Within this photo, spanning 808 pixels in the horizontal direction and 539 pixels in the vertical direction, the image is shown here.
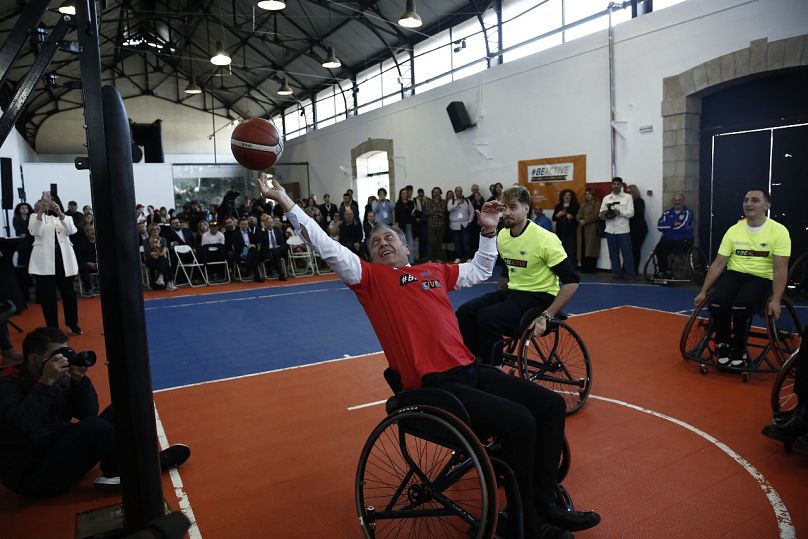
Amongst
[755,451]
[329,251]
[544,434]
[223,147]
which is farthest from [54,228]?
[223,147]

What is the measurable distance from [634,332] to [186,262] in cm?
782

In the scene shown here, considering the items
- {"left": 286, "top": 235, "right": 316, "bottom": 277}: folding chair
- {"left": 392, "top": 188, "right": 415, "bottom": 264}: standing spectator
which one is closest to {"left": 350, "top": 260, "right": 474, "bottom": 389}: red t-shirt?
{"left": 286, "top": 235, "right": 316, "bottom": 277}: folding chair

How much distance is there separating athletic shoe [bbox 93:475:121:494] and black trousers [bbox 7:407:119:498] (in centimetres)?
9

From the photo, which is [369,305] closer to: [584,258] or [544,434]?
[544,434]

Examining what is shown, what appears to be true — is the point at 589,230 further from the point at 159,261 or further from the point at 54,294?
the point at 54,294

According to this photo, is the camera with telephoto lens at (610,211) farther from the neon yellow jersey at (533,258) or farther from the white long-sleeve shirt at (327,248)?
the white long-sleeve shirt at (327,248)

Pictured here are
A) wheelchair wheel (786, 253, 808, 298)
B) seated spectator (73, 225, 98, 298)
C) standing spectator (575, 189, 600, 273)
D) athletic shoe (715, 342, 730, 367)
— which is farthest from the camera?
standing spectator (575, 189, 600, 273)

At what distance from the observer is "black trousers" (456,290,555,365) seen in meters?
3.40

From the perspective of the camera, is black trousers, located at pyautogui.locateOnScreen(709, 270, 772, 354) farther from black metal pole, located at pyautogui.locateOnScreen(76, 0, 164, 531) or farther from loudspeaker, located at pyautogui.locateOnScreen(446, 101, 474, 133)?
loudspeaker, located at pyautogui.locateOnScreen(446, 101, 474, 133)

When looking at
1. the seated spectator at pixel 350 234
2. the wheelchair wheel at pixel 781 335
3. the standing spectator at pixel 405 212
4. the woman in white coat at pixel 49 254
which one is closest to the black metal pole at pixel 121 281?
the wheelchair wheel at pixel 781 335

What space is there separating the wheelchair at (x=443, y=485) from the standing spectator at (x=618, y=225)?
22.2ft

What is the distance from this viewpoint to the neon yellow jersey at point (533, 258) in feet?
11.6

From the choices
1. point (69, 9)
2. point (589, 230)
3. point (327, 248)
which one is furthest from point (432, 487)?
point (589, 230)

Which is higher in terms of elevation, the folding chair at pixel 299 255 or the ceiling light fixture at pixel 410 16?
the ceiling light fixture at pixel 410 16
